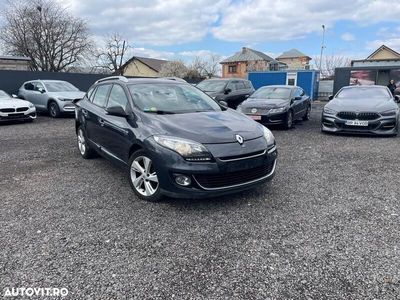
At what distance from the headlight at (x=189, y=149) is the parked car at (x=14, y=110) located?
9.67 m

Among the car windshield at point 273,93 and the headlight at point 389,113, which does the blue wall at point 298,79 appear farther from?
the headlight at point 389,113

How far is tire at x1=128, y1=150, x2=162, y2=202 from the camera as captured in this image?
374 cm

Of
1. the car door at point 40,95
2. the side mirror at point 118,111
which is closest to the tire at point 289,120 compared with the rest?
the side mirror at point 118,111

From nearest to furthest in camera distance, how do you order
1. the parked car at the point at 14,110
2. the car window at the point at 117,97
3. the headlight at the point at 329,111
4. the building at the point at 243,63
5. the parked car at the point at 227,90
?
the car window at the point at 117,97, the headlight at the point at 329,111, the parked car at the point at 14,110, the parked car at the point at 227,90, the building at the point at 243,63

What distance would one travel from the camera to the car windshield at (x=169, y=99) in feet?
14.1

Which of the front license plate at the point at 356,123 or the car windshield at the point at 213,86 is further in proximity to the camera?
the car windshield at the point at 213,86

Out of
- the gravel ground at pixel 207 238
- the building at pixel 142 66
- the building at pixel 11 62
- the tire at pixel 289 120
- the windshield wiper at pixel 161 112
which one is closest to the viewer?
the gravel ground at pixel 207 238

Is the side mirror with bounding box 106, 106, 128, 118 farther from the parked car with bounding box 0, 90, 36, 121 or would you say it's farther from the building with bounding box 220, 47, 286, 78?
the building with bounding box 220, 47, 286, 78

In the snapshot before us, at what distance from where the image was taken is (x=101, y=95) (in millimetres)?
5250

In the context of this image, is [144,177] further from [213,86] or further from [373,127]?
[213,86]

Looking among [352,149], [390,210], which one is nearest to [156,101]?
[390,210]

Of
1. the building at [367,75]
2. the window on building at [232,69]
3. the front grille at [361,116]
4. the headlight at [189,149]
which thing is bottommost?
the front grille at [361,116]

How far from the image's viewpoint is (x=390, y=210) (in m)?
3.63

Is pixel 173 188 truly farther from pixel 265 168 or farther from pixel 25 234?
pixel 25 234
